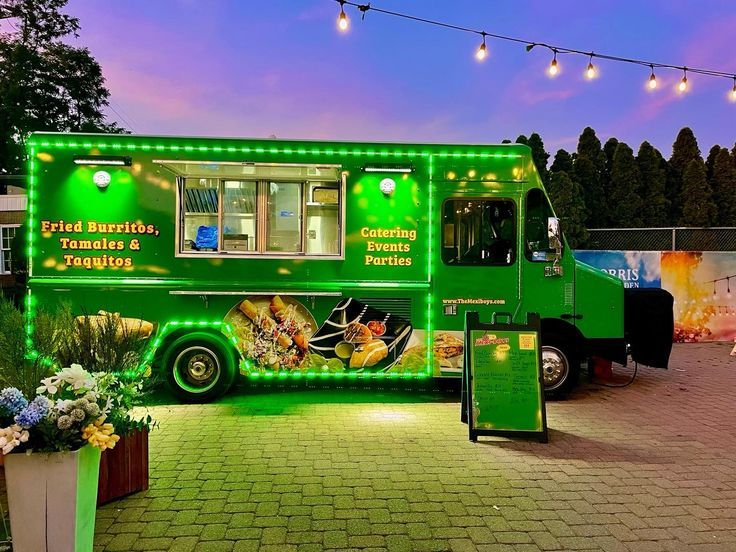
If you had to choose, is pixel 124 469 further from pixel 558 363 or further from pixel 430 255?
pixel 558 363

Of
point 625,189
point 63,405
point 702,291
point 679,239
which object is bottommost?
point 63,405

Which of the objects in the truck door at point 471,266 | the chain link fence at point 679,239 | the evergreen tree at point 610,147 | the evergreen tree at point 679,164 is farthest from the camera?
the evergreen tree at point 610,147

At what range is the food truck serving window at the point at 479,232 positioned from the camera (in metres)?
6.45

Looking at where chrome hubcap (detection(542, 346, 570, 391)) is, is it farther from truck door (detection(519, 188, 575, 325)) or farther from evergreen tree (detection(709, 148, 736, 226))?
evergreen tree (detection(709, 148, 736, 226))

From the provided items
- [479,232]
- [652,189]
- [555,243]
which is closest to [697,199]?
[652,189]

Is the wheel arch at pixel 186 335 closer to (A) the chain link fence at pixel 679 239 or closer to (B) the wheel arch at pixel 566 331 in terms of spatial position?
(B) the wheel arch at pixel 566 331

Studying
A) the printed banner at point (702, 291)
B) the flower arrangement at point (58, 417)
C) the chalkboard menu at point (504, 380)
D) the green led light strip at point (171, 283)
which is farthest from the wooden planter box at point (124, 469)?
the printed banner at point (702, 291)

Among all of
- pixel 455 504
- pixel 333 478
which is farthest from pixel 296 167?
pixel 455 504

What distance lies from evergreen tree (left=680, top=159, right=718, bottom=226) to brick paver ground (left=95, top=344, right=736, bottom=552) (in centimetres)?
1127

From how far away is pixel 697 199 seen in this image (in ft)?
51.7

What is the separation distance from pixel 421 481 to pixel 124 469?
2288mm

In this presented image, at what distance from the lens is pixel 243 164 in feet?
20.4

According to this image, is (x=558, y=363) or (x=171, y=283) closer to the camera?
(x=171, y=283)

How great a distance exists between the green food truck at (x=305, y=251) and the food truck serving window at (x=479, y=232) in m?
0.02
